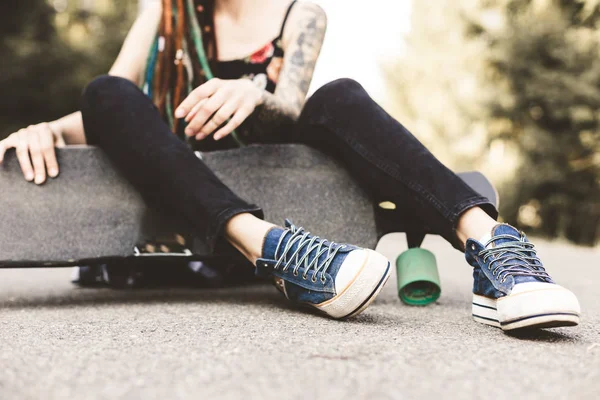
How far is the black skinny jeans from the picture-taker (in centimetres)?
120

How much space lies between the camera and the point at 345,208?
150cm

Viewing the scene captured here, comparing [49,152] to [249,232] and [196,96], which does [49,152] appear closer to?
[196,96]

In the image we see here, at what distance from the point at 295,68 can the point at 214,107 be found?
40 centimetres

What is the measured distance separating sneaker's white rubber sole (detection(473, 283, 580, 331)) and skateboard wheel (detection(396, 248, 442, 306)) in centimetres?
42

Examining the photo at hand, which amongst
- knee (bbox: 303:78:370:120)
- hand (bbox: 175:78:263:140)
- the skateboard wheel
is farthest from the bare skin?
the skateboard wheel

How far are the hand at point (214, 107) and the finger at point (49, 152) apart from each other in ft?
1.22

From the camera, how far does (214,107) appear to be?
1.24 m

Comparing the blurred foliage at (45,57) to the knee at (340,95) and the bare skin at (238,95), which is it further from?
the knee at (340,95)

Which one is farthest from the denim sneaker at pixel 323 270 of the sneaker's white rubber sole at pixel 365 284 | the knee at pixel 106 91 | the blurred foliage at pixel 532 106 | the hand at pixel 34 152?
the blurred foliage at pixel 532 106

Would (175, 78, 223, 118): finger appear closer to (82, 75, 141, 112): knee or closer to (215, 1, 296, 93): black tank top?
(82, 75, 141, 112): knee

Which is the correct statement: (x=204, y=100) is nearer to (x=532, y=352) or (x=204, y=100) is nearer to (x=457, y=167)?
(x=532, y=352)

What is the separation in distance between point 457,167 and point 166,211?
627 cm

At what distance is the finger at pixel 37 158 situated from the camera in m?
1.37

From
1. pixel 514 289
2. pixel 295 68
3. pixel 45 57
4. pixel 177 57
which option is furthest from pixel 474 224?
pixel 45 57
